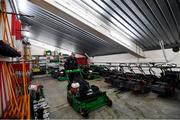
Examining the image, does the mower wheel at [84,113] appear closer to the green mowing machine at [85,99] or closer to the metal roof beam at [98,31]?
the green mowing machine at [85,99]

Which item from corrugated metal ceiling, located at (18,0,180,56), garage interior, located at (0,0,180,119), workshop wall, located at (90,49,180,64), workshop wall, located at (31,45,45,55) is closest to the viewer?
garage interior, located at (0,0,180,119)

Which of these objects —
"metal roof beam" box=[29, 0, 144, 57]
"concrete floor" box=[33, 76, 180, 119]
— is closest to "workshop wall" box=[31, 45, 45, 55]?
"metal roof beam" box=[29, 0, 144, 57]

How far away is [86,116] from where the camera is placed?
2.58m

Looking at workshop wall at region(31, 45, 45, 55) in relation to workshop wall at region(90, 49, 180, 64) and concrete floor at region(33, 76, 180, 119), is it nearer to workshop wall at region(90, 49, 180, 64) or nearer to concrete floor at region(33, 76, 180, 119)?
A: workshop wall at region(90, 49, 180, 64)

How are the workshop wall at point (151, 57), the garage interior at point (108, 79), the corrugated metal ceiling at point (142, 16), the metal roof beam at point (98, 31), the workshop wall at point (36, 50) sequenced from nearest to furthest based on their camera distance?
the garage interior at point (108, 79) < the corrugated metal ceiling at point (142, 16) < the metal roof beam at point (98, 31) < the workshop wall at point (151, 57) < the workshop wall at point (36, 50)

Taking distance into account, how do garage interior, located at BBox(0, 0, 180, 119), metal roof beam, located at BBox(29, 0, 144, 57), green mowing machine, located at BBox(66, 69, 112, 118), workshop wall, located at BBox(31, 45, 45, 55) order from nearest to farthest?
garage interior, located at BBox(0, 0, 180, 119) → green mowing machine, located at BBox(66, 69, 112, 118) → metal roof beam, located at BBox(29, 0, 144, 57) → workshop wall, located at BBox(31, 45, 45, 55)

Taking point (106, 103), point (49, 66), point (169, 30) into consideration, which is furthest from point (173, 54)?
point (49, 66)

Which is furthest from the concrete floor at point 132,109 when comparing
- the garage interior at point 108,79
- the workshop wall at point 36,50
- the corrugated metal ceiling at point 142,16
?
the workshop wall at point 36,50

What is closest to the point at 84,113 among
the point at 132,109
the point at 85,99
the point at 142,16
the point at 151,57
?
the point at 85,99

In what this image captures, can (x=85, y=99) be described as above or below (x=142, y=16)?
below

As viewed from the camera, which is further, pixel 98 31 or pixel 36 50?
pixel 36 50

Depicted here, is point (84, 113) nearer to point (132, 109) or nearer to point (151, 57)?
point (132, 109)

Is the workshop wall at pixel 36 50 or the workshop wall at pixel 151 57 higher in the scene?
the workshop wall at pixel 36 50

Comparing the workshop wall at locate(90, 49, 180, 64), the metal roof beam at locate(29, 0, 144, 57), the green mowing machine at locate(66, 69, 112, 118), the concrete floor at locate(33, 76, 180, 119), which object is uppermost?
the metal roof beam at locate(29, 0, 144, 57)
